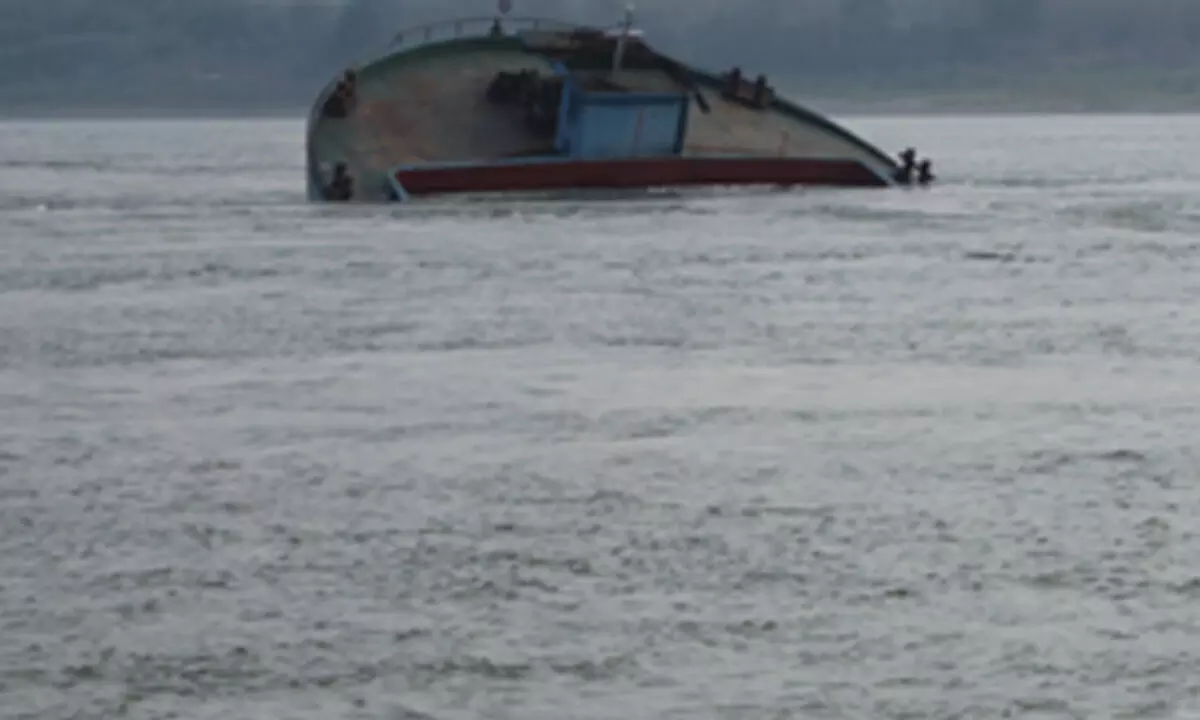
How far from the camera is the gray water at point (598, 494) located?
606 inches

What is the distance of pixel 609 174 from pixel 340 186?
8.14m

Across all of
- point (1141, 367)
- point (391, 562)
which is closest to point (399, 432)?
point (391, 562)

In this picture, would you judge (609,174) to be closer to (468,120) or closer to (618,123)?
(618,123)

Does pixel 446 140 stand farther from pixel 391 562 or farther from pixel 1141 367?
pixel 391 562

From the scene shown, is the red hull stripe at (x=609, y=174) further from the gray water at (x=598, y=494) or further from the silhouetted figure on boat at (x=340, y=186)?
the gray water at (x=598, y=494)

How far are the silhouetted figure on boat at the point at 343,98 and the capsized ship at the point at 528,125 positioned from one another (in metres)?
0.04

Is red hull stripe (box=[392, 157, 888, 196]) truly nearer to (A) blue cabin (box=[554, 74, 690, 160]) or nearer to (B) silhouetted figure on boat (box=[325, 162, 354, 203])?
(A) blue cabin (box=[554, 74, 690, 160])

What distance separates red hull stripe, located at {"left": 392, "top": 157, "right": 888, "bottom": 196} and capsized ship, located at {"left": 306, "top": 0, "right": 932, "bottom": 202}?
4 cm

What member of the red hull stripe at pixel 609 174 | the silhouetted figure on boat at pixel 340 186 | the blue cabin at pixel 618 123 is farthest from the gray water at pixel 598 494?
the blue cabin at pixel 618 123

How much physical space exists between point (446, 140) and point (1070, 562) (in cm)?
4935

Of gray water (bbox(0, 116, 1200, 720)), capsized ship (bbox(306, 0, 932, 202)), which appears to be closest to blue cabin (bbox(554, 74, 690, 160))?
capsized ship (bbox(306, 0, 932, 202))

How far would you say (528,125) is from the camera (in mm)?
67750

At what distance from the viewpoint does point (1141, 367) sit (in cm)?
3139

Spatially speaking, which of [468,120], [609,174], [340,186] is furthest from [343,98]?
[609,174]
